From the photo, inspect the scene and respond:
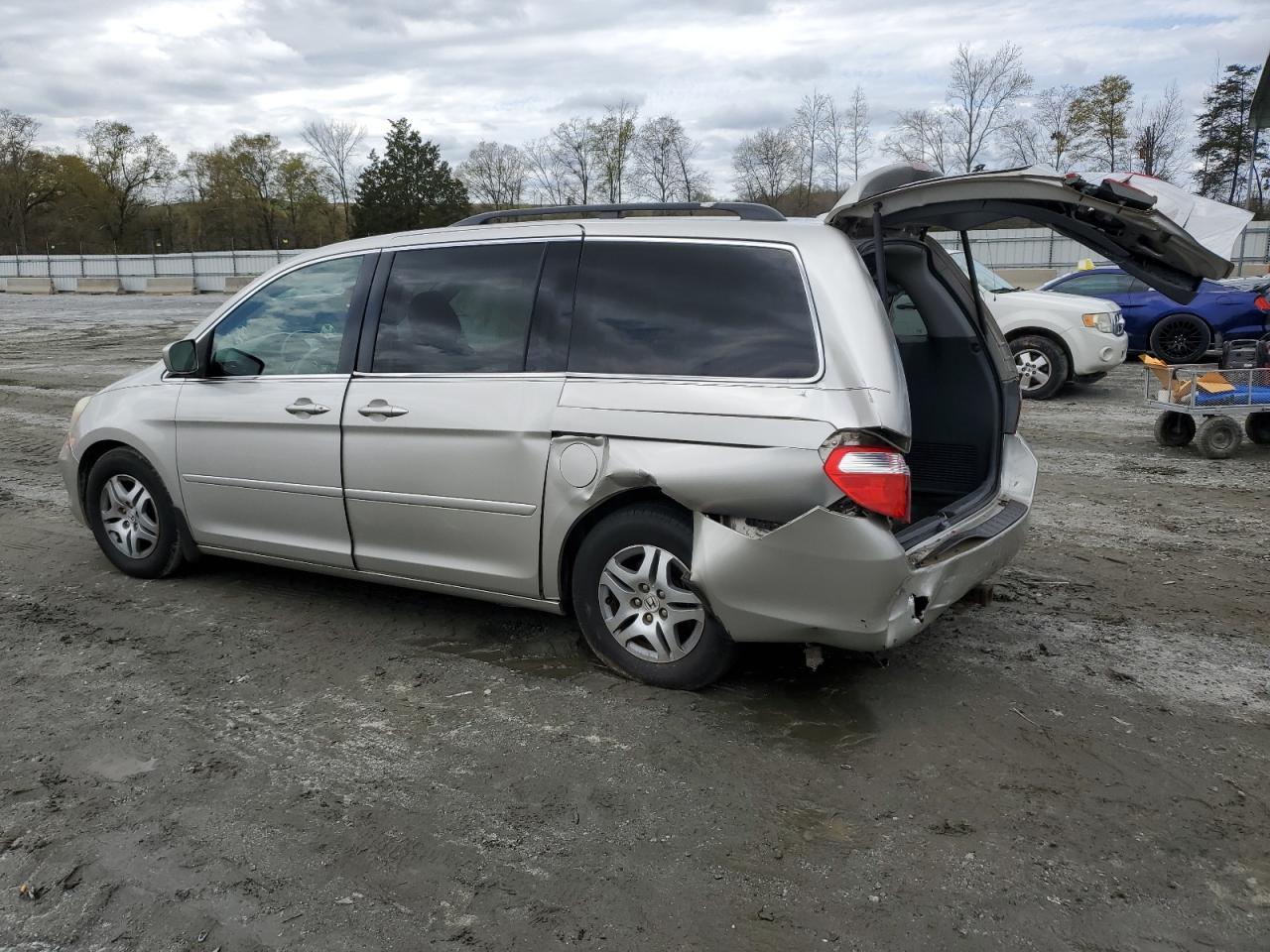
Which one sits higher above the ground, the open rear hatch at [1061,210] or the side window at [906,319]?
the open rear hatch at [1061,210]

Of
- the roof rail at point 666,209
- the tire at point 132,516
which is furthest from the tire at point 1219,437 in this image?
the tire at point 132,516

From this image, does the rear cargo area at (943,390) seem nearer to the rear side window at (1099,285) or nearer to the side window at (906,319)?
the side window at (906,319)

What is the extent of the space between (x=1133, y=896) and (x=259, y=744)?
2908 mm

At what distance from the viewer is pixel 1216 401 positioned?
8.67 meters

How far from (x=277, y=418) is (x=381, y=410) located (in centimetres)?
67

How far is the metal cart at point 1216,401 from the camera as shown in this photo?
863cm

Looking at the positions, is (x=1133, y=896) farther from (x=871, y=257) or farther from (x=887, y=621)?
(x=871, y=257)

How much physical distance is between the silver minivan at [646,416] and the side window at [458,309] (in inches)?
0.5

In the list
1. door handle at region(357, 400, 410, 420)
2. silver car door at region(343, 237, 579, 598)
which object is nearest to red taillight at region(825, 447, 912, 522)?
silver car door at region(343, 237, 579, 598)

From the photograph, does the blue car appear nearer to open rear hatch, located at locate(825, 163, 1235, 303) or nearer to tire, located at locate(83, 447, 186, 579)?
open rear hatch, located at locate(825, 163, 1235, 303)

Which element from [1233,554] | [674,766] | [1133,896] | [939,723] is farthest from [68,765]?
[1233,554]

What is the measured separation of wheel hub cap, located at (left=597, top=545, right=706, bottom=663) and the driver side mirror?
101 inches

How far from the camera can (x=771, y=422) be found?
3.65 meters

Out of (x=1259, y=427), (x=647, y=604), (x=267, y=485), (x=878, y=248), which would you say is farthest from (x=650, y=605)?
(x=1259, y=427)
